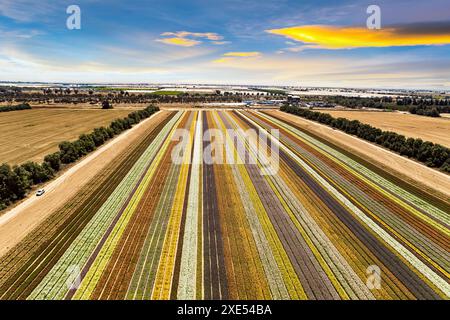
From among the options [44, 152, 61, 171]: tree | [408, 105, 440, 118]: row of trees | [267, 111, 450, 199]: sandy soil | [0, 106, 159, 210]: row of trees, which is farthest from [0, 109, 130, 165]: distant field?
[408, 105, 440, 118]: row of trees

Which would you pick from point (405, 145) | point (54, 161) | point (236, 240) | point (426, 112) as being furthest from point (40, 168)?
point (426, 112)

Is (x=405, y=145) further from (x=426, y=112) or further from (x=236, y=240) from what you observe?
(x=426, y=112)

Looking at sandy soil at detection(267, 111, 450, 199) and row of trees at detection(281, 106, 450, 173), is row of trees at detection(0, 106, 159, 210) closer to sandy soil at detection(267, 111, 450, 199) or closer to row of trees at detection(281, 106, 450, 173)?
sandy soil at detection(267, 111, 450, 199)

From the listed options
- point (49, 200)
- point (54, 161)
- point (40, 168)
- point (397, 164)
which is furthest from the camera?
point (397, 164)

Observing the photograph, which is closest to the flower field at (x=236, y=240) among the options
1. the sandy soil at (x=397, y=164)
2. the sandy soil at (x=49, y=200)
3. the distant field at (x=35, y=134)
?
the sandy soil at (x=49, y=200)

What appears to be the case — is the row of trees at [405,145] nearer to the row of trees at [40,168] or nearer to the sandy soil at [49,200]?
the sandy soil at [49,200]
